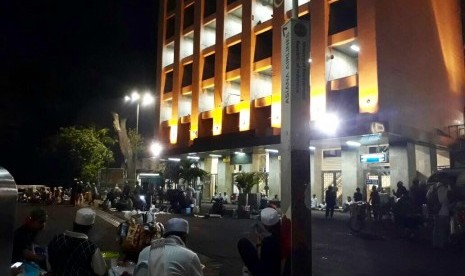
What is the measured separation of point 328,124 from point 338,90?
109 inches

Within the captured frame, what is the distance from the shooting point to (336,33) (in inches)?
1029

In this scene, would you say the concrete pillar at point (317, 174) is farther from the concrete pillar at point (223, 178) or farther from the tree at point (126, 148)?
the tree at point (126, 148)

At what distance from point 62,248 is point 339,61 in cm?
2505

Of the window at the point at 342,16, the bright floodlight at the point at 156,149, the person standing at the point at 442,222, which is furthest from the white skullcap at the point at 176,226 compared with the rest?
the bright floodlight at the point at 156,149

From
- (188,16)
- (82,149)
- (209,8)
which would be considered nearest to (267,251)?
Answer: (82,149)

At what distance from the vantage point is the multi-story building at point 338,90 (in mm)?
23484

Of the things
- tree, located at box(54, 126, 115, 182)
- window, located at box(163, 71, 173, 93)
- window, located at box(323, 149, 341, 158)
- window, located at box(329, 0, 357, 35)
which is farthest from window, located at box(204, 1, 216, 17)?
window, located at box(323, 149, 341, 158)

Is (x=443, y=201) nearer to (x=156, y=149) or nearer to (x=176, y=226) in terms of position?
(x=176, y=226)

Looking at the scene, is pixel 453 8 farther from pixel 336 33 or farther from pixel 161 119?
pixel 161 119

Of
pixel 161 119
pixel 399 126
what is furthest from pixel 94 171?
pixel 399 126

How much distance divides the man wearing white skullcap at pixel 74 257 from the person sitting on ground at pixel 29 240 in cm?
150

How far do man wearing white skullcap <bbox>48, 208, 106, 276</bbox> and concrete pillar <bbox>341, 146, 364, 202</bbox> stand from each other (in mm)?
23412

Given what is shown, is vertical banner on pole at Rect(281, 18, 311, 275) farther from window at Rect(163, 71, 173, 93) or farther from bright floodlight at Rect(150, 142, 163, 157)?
window at Rect(163, 71, 173, 93)

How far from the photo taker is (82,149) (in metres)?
35.9
